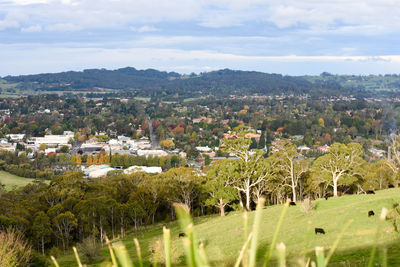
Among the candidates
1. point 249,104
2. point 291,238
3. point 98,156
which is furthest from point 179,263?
point 249,104

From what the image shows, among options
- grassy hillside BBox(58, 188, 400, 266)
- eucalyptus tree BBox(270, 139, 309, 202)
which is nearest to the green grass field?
grassy hillside BBox(58, 188, 400, 266)

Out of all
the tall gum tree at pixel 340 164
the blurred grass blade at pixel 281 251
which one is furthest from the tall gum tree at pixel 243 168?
the blurred grass blade at pixel 281 251

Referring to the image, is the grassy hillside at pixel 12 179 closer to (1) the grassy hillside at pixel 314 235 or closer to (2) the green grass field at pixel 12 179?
(2) the green grass field at pixel 12 179

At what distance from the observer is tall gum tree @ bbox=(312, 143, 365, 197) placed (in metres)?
26.5


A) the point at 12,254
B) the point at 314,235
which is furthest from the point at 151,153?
the point at 12,254

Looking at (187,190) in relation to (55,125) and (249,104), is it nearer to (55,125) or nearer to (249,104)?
(55,125)

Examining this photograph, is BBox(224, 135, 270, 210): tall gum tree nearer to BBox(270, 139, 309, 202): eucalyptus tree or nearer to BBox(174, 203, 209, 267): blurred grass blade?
BBox(270, 139, 309, 202): eucalyptus tree

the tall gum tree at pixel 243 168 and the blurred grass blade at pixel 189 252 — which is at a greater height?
the blurred grass blade at pixel 189 252

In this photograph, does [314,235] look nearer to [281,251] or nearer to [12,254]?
[12,254]

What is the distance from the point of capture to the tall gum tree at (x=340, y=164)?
86.8ft

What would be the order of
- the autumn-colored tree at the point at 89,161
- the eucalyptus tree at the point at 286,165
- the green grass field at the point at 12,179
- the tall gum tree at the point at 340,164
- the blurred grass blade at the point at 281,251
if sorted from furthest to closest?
the autumn-colored tree at the point at 89,161, the green grass field at the point at 12,179, the eucalyptus tree at the point at 286,165, the tall gum tree at the point at 340,164, the blurred grass blade at the point at 281,251

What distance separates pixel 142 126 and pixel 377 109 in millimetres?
63528

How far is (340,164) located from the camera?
86.6 ft

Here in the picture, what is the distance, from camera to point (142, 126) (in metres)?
112
